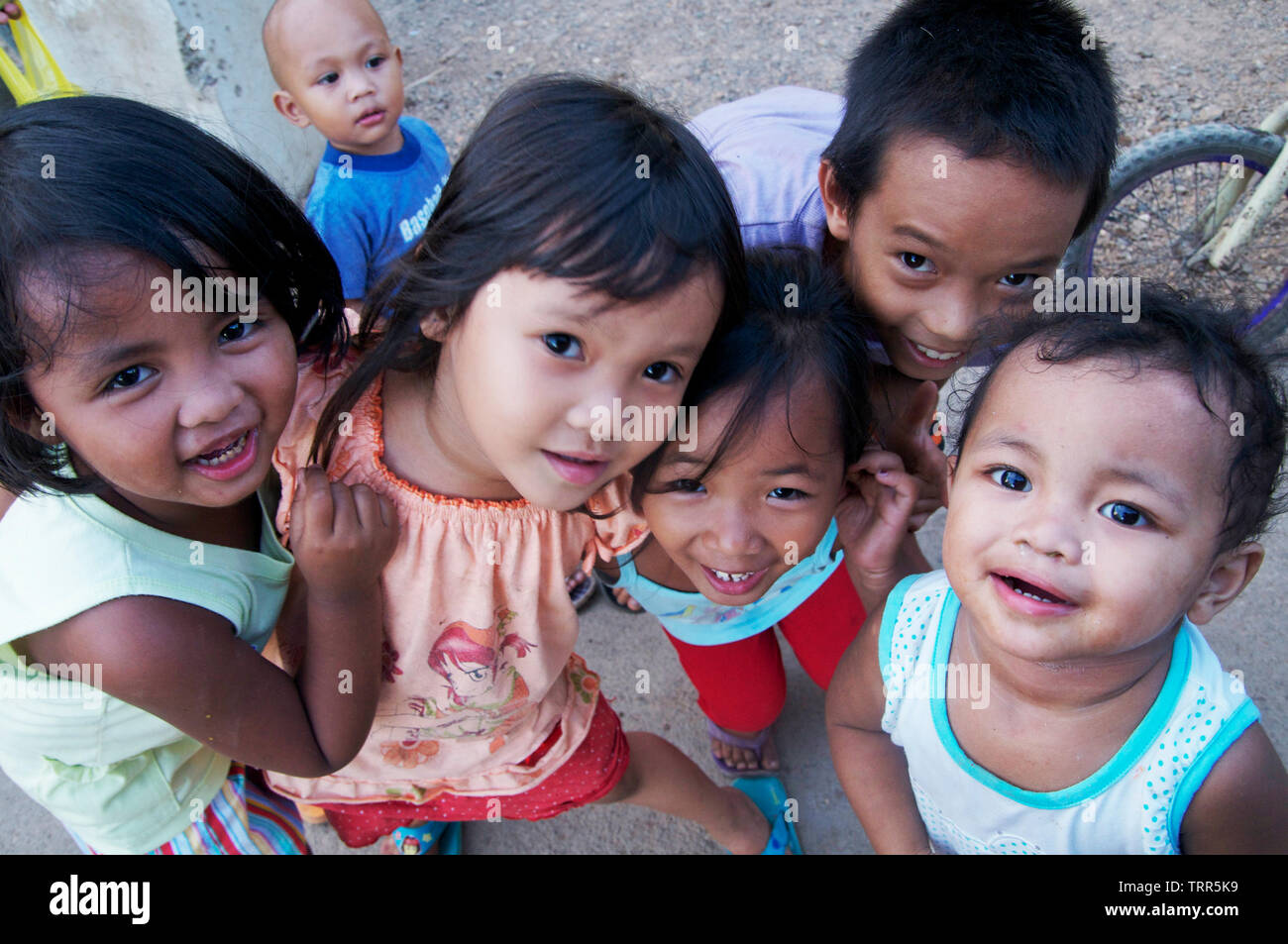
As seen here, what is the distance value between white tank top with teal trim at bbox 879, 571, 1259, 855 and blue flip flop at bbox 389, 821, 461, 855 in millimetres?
1165

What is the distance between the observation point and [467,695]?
1.62m

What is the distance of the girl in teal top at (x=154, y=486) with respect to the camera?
115 cm

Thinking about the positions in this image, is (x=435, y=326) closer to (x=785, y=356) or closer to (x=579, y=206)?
(x=579, y=206)

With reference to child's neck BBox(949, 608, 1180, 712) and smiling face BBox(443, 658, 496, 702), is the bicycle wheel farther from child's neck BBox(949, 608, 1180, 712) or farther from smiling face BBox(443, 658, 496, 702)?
smiling face BBox(443, 658, 496, 702)

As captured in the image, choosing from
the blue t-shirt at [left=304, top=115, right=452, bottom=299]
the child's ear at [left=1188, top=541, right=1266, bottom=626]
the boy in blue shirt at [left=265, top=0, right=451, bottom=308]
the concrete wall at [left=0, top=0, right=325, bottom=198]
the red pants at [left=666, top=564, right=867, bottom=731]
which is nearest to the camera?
the child's ear at [left=1188, top=541, right=1266, bottom=626]

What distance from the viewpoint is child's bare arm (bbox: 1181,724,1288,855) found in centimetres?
126

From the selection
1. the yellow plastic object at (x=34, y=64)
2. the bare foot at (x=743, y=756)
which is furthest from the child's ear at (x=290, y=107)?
the bare foot at (x=743, y=756)

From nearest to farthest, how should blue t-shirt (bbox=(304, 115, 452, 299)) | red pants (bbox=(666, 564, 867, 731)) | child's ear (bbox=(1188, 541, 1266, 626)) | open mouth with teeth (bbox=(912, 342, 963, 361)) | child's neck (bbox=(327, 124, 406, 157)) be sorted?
child's ear (bbox=(1188, 541, 1266, 626)) < open mouth with teeth (bbox=(912, 342, 963, 361)) < red pants (bbox=(666, 564, 867, 731)) < blue t-shirt (bbox=(304, 115, 452, 299)) < child's neck (bbox=(327, 124, 406, 157))

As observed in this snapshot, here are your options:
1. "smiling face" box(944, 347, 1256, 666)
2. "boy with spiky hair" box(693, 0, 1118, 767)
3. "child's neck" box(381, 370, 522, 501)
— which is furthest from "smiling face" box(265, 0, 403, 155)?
"smiling face" box(944, 347, 1256, 666)

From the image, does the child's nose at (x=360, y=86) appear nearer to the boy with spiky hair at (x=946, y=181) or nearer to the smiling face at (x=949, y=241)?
the boy with spiky hair at (x=946, y=181)

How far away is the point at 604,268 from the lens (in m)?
1.24
